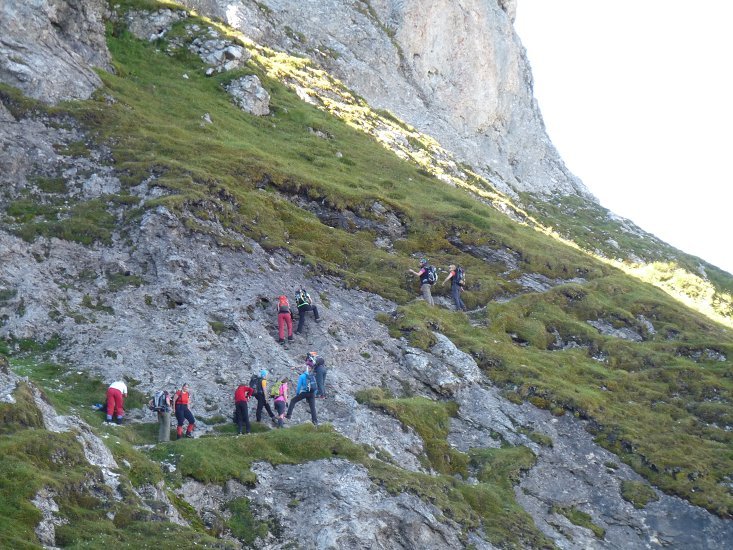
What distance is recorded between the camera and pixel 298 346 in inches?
1401

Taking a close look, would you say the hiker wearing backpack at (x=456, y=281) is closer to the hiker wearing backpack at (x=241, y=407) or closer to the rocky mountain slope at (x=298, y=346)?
the rocky mountain slope at (x=298, y=346)

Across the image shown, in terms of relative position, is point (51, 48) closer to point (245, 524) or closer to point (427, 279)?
point (427, 279)

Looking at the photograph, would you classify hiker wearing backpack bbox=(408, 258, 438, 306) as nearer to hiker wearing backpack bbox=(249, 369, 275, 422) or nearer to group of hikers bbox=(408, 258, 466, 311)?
group of hikers bbox=(408, 258, 466, 311)

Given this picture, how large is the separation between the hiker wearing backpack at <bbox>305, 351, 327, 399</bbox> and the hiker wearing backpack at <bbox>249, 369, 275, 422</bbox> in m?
2.19

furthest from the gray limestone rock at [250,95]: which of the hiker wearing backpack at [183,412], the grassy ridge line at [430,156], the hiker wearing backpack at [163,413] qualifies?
the hiker wearing backpack at [163,413]

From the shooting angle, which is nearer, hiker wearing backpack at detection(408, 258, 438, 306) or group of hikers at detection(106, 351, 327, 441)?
group of hikers at detection(106, 351, 327, 441)

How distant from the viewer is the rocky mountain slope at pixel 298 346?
78.9ft

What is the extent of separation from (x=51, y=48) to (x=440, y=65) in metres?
51.7

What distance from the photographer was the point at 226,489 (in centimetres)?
2453

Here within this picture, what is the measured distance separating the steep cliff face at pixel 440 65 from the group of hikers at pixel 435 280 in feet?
127

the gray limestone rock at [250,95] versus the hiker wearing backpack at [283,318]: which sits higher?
the gray limestone rock at [250,95]

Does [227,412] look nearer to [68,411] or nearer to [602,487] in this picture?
[68,411]

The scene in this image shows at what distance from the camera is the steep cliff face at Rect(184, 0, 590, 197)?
80.8 meters

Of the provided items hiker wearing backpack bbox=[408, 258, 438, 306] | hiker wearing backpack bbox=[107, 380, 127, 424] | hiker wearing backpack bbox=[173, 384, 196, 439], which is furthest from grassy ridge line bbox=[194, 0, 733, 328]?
hiker wearing backpack bbox=[107, 380, 127, 424]
